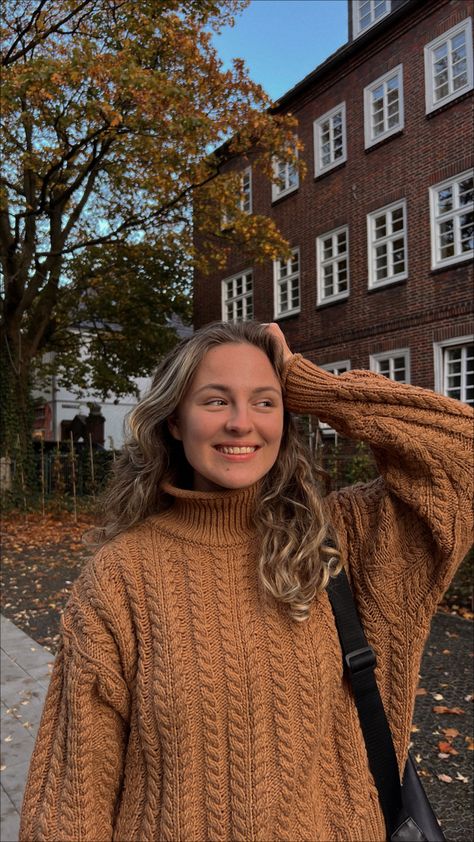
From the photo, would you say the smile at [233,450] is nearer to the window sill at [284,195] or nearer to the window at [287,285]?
the window at [287,285]

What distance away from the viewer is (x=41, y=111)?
10406 millimetres

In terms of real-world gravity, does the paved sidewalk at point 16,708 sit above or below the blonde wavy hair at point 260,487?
below

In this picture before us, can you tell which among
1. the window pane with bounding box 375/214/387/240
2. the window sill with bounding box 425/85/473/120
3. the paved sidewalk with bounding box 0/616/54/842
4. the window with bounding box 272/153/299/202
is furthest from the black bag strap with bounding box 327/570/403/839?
the window with bounding box 272/153/299/202

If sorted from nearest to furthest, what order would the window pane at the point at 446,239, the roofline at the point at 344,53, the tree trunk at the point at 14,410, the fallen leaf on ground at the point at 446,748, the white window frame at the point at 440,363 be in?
the fallen leaf on ground at the point at 446,748 → the window pane at the point at 446,239 → the white window frame at the point at 440,363 → the roofline at the point at 344,53 → the tree trunk at the point at 14,410

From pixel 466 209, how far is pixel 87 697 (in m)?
13.4

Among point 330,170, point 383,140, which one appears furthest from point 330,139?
point 383,140

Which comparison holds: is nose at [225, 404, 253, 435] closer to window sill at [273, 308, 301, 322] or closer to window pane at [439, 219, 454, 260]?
window pane at [439, 219, 454, 260]

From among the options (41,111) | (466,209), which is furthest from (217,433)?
(466,209)

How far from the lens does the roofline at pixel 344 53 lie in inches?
537

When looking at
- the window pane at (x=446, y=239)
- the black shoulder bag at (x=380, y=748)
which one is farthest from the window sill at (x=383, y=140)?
the black shoulder bag at (x=380, y=748)

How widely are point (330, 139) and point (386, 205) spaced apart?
3.16 m

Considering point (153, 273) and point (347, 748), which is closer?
point (347, 748)

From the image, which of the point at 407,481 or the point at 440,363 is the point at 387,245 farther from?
the point at 407,481

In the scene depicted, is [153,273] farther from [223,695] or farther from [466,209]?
[223,695]
